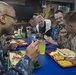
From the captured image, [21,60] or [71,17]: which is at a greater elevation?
[71,17]

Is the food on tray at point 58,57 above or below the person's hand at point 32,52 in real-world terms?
below

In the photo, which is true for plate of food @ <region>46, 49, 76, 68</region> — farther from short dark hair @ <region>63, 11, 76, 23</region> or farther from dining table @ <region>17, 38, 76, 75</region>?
short dark hair @ <region>63, 11, 76, 23</region>

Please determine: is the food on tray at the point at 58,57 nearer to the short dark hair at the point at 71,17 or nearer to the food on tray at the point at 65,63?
the food on tray at the point at 65,63

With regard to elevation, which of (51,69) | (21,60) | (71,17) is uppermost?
(71,17)

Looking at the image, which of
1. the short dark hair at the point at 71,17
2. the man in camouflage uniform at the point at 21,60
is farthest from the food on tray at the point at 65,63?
the short dark hair at the point at 71,17

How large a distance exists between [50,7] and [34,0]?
0.63 meters

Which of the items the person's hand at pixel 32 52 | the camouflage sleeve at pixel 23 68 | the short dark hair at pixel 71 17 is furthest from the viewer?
the short dark hair at pixel 71 17

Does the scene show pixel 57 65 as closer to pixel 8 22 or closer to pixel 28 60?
pixel 28 60

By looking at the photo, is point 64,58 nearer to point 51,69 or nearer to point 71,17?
point 51,69

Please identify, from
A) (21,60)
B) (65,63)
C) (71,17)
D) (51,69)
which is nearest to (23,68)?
(21,60)

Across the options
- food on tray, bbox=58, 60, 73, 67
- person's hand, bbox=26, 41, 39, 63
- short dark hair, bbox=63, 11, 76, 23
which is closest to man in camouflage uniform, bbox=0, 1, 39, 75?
person's hand, bbox=26, 41, 39, 63

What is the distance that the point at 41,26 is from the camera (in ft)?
10.3

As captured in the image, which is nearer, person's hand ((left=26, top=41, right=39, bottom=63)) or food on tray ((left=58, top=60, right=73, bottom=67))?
person's hand ((left=26, top=41, right=39, bottom=63))

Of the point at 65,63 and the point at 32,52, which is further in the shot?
the point at 65,63
